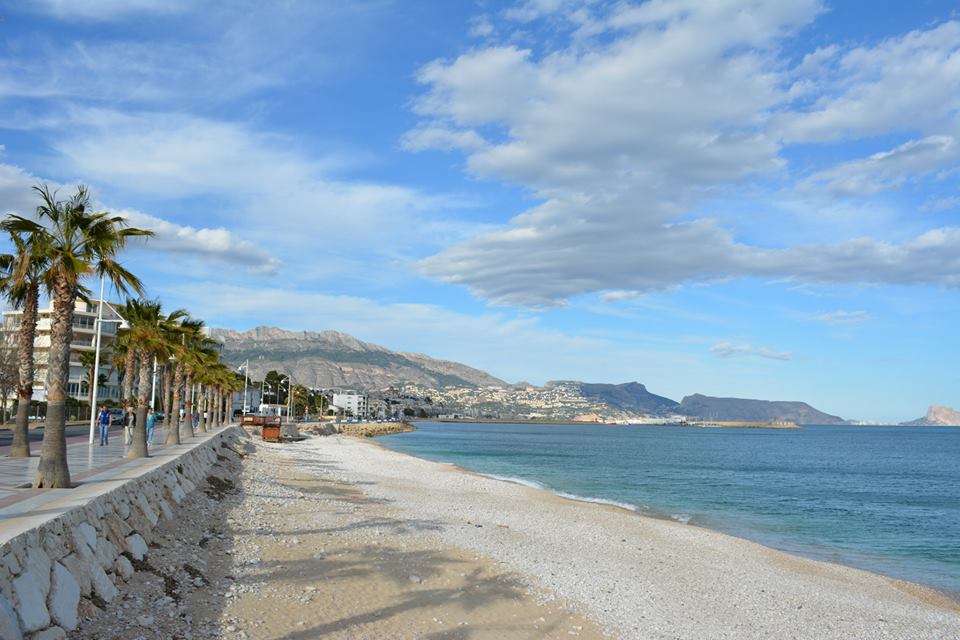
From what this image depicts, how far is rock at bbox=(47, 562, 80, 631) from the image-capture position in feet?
26.4

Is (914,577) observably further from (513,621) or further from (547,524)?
(513,621)

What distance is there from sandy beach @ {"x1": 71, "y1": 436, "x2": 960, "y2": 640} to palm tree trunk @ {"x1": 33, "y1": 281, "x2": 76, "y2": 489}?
2.51m

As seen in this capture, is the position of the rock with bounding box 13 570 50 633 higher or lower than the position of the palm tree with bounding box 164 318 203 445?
lower

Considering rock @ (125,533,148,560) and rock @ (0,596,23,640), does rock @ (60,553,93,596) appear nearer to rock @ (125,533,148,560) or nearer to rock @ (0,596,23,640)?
rock @ (0,596,23,640)

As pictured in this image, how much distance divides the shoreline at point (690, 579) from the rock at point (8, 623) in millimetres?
8908

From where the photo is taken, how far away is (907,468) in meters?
72.1

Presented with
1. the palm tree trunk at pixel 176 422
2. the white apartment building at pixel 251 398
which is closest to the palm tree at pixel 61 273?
the palm tree trunk at pixel 176 422

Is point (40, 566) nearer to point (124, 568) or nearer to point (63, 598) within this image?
point (63, 598)

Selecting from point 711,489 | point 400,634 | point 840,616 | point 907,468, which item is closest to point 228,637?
point 400,634

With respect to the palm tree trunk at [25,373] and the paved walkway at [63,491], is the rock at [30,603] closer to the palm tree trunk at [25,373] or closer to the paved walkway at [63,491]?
the paved walkway at [63,491]

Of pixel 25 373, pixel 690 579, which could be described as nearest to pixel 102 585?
pixel 690 579

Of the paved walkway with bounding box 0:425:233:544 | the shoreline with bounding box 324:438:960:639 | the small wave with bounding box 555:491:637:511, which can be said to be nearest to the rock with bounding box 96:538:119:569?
the paved walkway with bounding box 0:425:233:544

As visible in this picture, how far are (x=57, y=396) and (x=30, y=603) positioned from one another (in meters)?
8.19

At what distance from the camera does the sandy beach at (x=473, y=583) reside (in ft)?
36.2
